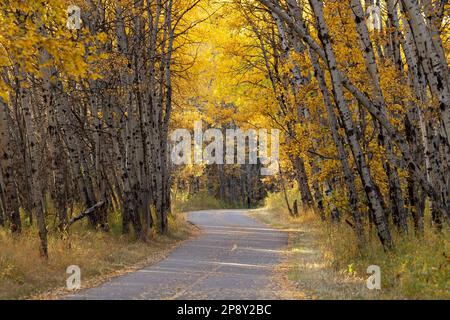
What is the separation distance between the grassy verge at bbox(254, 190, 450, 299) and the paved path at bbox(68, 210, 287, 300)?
0.70m

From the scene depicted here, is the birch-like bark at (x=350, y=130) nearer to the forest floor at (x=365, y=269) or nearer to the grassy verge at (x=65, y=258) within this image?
the forest floor at (x=365, y=269)

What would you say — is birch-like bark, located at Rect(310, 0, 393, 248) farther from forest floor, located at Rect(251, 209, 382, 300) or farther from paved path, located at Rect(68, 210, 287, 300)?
paved path, located at Rect(68, 210, 287, 300)

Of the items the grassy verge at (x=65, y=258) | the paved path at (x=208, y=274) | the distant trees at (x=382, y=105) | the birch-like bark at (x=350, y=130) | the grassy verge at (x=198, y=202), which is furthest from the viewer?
the grassy verge at (x=198, y=202)

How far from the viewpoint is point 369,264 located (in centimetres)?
1295

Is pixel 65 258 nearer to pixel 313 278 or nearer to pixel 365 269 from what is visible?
pixel 313 278

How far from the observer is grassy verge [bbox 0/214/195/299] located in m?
11.6

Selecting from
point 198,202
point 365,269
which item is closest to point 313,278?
point 365,269

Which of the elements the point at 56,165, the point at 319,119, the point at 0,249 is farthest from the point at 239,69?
→ the point at 0,249

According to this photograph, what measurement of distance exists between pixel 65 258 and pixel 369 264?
6758mm

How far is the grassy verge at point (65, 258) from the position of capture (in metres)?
11.6

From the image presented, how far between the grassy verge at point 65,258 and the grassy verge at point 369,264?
13.4 feet

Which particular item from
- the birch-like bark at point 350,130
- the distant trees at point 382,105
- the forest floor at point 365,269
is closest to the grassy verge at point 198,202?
the distant trees at point 382,105
